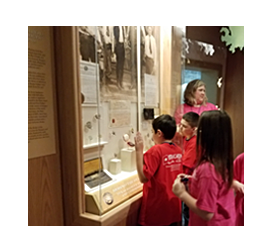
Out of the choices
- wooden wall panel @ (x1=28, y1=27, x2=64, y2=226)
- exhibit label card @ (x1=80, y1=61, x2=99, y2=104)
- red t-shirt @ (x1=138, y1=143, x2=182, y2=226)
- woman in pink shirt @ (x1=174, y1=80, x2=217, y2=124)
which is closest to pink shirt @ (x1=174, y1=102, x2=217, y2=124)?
woman in pink shirt @ (x1=174, y1=80, x2=217, y2=124)

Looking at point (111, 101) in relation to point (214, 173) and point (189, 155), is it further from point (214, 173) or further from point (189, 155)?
point (214, 173)

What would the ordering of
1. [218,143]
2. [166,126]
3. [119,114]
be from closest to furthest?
[218,143], [166,126], [119,114]

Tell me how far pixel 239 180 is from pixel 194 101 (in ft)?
1.12

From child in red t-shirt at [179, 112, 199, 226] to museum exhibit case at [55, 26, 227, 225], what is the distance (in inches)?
3.1

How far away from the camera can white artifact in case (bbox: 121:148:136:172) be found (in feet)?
3.10

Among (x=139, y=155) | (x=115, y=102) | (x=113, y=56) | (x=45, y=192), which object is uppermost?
(x=113, y=56)

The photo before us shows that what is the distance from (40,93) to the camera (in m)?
1.07

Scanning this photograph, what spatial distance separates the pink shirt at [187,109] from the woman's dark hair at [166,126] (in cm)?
2

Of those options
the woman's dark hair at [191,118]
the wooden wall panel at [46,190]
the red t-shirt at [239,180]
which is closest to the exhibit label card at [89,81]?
the wooden wall panel at [46,190]

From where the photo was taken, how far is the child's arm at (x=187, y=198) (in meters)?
0.81

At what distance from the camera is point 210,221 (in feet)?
2.68

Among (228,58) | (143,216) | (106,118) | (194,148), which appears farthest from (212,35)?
(143,216)

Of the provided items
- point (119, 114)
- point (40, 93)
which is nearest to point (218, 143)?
point (119, 114)

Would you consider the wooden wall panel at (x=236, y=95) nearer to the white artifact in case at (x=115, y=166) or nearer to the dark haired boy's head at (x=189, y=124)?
the dark haired boy's head at (x=189, y=124)
